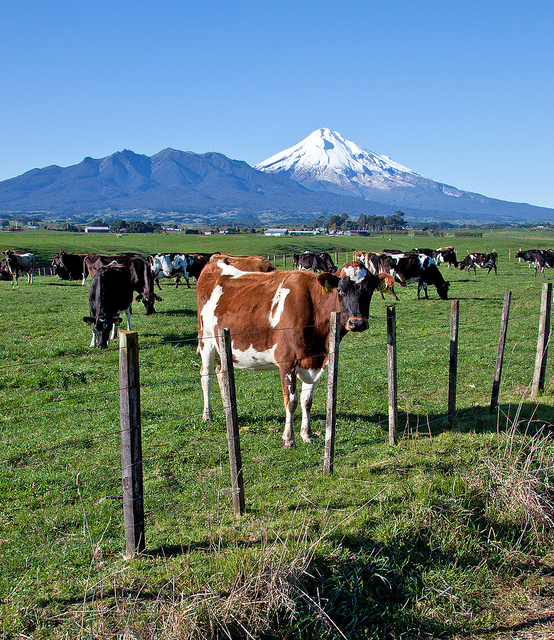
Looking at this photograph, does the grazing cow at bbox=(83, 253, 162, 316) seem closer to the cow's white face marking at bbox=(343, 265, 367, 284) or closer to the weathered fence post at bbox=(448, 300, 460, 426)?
the cow's white face marking at bbox=(343, 265, 367, 284)

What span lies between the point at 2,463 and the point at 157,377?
451 cm

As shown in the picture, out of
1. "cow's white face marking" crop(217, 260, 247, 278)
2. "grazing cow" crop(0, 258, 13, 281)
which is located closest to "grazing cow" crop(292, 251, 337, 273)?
"grazing cow" crop(0, 258, 13, 281)

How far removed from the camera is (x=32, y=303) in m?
22.0

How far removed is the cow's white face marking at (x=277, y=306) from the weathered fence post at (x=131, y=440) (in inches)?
144

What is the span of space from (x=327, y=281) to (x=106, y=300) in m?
8.85

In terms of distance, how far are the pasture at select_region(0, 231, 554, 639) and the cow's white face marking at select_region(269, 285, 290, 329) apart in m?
1.68

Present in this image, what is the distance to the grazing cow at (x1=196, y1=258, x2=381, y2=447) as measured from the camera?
743 cm

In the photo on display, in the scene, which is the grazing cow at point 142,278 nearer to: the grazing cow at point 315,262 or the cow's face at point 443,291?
the cow's face at point 443,291

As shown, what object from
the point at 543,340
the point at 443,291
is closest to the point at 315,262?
the point at 443,291

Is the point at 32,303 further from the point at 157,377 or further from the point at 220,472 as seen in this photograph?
the point at 220,472

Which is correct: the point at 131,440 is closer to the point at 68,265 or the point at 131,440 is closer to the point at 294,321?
the point at 294,321

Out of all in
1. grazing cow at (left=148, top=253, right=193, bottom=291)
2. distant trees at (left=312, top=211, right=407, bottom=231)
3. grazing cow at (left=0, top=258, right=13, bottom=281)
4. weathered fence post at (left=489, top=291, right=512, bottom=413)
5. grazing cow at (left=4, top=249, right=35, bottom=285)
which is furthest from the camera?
distant trees at (left=312, top=211, right=407, bottom=231)

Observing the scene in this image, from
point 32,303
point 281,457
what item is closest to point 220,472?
point 281,457

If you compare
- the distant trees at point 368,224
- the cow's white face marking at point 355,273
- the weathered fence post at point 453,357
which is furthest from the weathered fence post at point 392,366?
the distant trees at point 368,224
